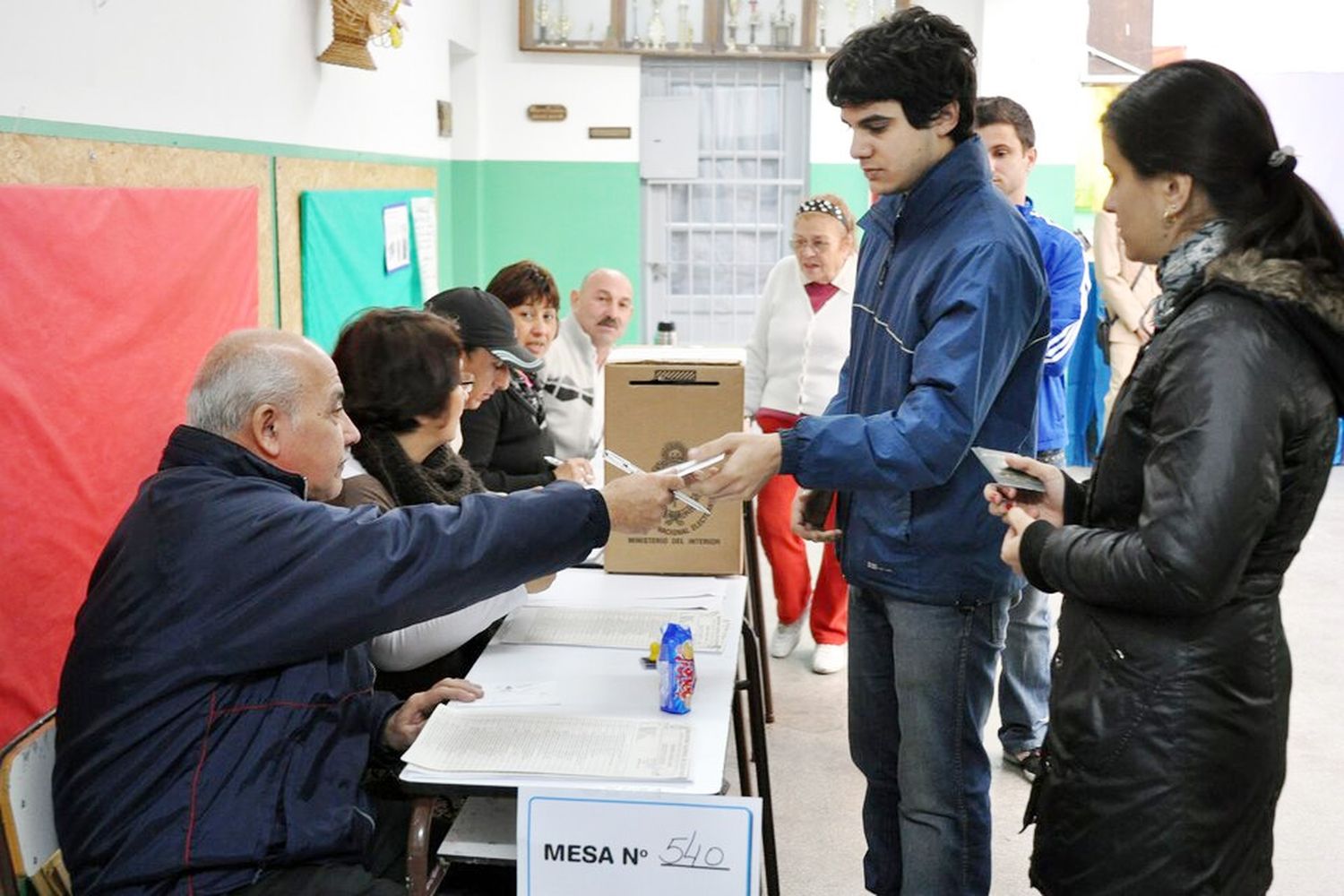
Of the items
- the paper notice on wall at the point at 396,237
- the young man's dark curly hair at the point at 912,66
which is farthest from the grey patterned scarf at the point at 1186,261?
the paper notice on wall at the point at 396,237

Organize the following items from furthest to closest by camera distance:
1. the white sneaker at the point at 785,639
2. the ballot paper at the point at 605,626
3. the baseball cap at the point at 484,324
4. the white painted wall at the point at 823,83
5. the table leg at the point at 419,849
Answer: the white painted wall at the point at 823,83 → the white sneaker at the point at 785,639 → the baseball cap at the point at 484,324 → the ballot paper at the point at 605,626 → the table leg at the point at 419,849

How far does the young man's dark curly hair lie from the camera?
209cm

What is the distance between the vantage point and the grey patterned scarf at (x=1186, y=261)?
156 cm

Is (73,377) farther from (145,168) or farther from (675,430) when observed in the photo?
(675,430)

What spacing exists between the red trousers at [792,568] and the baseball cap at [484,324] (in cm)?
147

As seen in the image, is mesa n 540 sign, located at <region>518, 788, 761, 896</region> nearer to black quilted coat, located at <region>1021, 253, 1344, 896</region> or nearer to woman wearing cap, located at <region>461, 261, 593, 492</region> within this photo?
black quilted coat, located at <region>1021, 253, 1344, 896</region>

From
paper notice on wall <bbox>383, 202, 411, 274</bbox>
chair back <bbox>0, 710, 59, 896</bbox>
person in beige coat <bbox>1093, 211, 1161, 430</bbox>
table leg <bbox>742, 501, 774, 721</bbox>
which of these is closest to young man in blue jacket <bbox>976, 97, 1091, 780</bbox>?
table leg <bbox>742, 501, 774, 721</bbox>

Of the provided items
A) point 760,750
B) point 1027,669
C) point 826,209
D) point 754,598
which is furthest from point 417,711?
point 826,209

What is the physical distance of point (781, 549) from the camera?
4473 mm

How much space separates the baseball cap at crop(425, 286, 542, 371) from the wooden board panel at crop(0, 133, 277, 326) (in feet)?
2.59

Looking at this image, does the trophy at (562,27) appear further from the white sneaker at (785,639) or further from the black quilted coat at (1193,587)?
the black quilted coat at (1193,587)

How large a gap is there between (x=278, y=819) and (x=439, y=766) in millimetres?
218

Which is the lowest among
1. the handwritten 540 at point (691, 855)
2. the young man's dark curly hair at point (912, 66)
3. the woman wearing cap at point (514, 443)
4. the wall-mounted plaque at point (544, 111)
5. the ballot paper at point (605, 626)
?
the handwritten 540 at point (691, 855)

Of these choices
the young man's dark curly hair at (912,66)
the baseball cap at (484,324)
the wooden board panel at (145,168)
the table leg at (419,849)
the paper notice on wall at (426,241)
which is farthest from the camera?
the paper notice on wall at (426,241)
